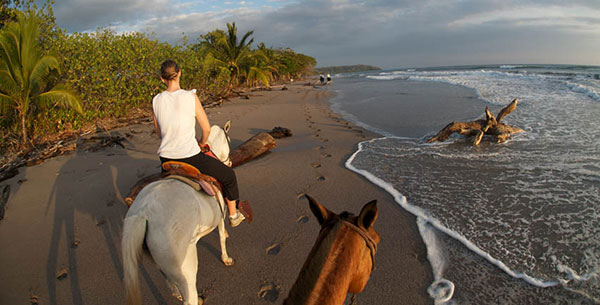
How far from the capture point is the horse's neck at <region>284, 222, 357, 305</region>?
1182 millimetres

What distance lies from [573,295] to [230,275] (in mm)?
3238

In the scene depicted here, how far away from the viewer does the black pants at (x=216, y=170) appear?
9.74 feet

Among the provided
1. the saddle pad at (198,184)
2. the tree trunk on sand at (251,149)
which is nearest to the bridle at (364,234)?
the saddle pad at (198,184)

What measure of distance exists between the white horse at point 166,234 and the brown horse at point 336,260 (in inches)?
53.1

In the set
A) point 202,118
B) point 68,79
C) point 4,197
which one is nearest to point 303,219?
point 202,118

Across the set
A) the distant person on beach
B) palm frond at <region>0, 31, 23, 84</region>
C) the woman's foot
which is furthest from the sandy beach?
palm frond at <region>0, 31, 23, 84</region>

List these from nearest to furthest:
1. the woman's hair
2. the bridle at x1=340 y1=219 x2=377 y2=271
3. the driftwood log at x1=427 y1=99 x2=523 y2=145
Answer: the bridle at x1=340 y1=219 x2=377 y2=271 < the woman's hair < the driftwood log at x1=427 y1=99 x2=523 y2=145

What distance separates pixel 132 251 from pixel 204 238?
1.73m

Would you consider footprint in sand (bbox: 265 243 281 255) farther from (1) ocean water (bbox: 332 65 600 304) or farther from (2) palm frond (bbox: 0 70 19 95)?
(2) palm frond (bbox: 0 70 19 95)

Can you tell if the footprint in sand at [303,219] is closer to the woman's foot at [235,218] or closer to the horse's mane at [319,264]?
the woman's foot at [235,218]

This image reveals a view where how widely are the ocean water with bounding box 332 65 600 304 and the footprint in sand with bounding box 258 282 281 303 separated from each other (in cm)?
147

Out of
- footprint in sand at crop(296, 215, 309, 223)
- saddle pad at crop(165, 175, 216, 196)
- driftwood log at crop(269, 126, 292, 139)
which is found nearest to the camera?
saddle pad at crop(165, 175, 216, 196)

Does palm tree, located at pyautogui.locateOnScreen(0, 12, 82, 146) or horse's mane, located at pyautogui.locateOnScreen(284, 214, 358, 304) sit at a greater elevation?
palm tree, located at pyautogui.locateOnScreen(0, 12, 82, 146)

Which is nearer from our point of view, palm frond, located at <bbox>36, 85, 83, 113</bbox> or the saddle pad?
the saddle pad
